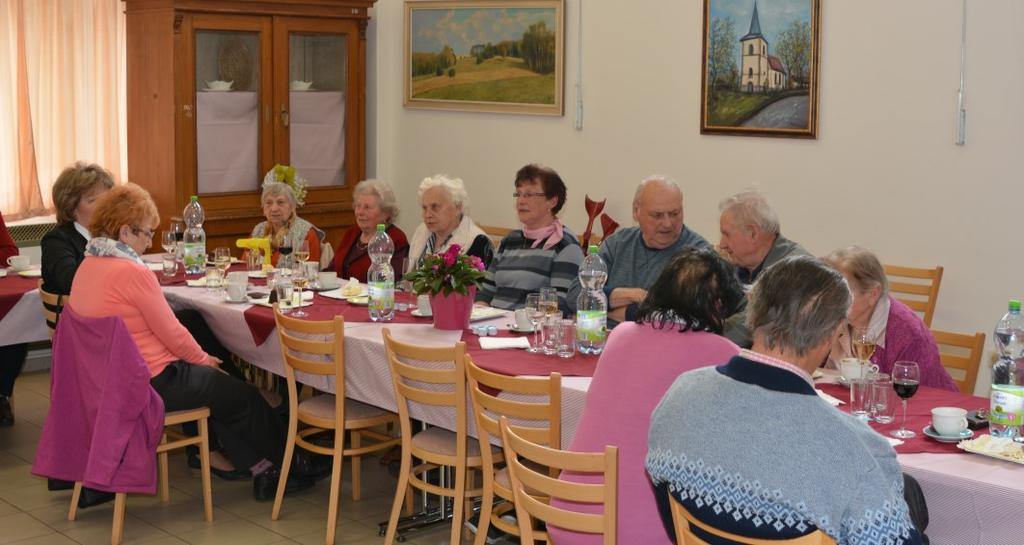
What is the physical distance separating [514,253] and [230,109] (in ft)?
9.77

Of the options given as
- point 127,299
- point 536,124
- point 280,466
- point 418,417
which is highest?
point 536,124

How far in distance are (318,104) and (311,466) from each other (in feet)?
11.4

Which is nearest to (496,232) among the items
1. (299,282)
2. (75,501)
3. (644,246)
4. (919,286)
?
(299,282)

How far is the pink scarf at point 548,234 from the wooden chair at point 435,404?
1223mm

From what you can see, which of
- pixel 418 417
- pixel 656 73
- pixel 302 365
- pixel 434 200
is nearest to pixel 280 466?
pixel 302 365

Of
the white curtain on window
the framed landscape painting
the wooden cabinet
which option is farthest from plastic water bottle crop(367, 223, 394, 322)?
the white curtain on window

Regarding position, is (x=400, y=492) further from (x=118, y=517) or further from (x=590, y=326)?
(x=118, y=517)

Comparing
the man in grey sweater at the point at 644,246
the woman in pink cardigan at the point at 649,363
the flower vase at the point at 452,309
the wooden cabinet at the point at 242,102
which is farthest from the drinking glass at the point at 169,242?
the woman in pink cardigan at the point at 649,363

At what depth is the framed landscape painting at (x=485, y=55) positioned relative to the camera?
7.54 meters

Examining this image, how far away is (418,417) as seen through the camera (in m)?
4.47

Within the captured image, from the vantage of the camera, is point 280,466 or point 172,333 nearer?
point 172,333

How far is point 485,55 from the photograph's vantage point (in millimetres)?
7957

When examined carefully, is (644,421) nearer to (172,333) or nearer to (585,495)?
(585,495)

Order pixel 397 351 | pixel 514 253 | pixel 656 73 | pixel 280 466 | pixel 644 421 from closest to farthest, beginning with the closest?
pixel 644 421
pixel 397 351
pixel 280 466
pixel 514 253
pixel 656 73
